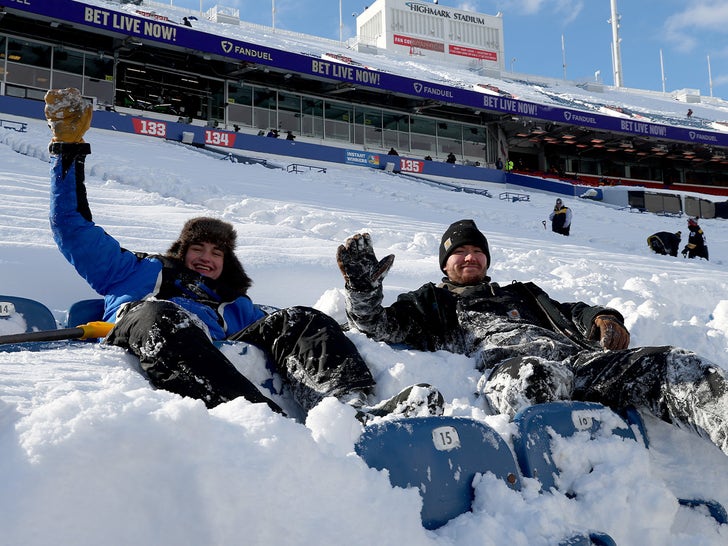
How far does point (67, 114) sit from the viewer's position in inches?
92.4

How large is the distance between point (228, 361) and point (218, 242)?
1117mm

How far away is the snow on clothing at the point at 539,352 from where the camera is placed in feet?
6.16

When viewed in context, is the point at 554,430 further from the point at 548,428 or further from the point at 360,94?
the point at 360,94

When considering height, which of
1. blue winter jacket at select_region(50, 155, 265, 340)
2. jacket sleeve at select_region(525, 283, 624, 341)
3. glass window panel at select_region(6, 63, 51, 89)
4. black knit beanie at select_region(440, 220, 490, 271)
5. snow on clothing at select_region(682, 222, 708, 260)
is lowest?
jacket sleeve at select_region(525, 283, 624, 341)

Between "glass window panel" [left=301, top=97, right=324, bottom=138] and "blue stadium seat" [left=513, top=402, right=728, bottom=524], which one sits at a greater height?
"glass window panel" [left=301, top=97, right=324, bottom=138]

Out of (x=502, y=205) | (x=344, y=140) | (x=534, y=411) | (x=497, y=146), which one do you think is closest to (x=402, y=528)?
(x=534, y=411)

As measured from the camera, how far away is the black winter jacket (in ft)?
8.44

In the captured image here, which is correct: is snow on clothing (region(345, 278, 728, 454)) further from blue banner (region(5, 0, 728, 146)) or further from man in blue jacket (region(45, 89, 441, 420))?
blue banner (region(5, 0, 728, 146))

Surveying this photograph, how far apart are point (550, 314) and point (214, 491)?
7.02 feet

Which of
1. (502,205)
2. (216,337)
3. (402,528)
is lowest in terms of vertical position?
(402,528)

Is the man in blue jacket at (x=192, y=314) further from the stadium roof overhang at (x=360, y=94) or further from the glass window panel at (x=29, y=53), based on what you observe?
the glass window panel at (x=29, y=53)

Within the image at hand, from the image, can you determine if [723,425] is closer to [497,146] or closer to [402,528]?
[402,528]

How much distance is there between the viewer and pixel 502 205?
1592cm

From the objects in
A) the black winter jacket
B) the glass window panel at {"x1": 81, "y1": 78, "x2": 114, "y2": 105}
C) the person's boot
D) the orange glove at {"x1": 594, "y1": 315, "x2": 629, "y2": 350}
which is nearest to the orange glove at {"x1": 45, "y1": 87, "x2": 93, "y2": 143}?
the black winter jacket
